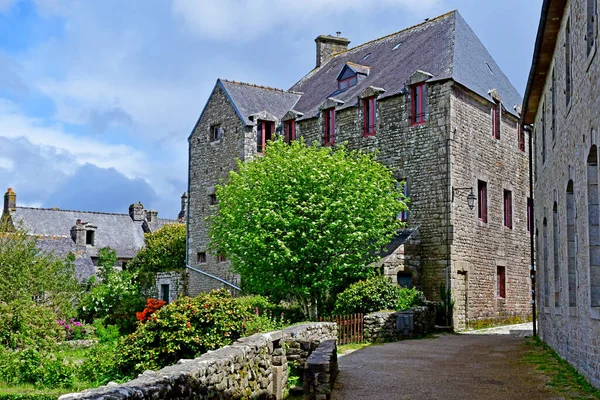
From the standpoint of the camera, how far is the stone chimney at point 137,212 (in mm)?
52188

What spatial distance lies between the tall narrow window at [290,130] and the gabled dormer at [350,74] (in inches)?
88.2

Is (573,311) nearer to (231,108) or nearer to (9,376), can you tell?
(9,376)

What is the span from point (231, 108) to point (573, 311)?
20.1 metres

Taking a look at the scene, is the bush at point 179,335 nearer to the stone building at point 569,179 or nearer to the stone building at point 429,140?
the stone building at point 569,179

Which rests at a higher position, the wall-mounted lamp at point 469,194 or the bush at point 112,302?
the wall-mounted lamp at point 469,194

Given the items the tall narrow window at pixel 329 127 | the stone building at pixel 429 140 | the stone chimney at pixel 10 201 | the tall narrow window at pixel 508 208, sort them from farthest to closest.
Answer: the stone chimney at pixel 10 201 < the tall narrow window at pixel 329 127 < the tall narrow window at pixel 508 208 < the stone building at pixel 429 140

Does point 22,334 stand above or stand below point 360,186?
below

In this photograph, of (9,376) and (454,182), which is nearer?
(9,376)

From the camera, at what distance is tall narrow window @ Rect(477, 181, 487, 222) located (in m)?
24.5

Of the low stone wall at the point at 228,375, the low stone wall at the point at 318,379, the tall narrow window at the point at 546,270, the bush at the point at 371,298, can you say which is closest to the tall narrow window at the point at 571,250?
the tall narrow window at the point at 546,270

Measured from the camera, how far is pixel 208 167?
3070 centimetres

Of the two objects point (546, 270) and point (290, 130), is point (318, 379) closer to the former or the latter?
point (546, 270)

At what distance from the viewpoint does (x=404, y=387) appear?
10391 millimetres

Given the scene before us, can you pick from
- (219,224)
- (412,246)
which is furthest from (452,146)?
(219,224)
